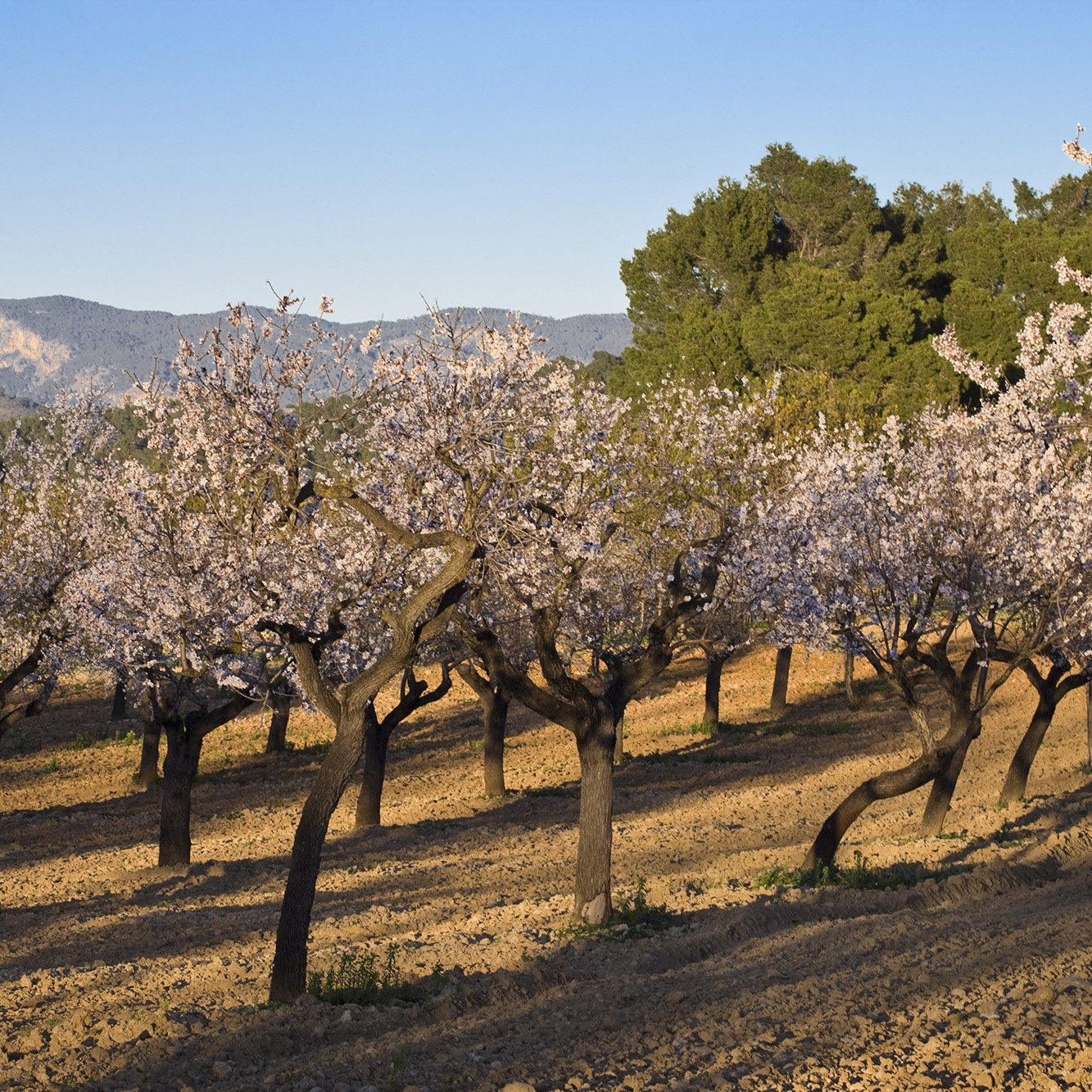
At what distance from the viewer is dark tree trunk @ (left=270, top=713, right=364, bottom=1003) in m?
10.8

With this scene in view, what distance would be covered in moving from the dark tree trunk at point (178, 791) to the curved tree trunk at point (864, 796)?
35.4 ft

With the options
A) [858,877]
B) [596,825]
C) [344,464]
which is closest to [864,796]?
[858,877]

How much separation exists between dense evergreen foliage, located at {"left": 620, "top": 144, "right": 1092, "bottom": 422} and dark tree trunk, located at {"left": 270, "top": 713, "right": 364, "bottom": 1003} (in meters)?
29.8

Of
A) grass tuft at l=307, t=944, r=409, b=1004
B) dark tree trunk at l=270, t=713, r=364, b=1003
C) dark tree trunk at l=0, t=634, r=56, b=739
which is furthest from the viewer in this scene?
dark tree trunk at l=0, t=634, r=56, b=739

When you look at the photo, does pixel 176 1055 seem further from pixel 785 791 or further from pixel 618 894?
pixel 785 791

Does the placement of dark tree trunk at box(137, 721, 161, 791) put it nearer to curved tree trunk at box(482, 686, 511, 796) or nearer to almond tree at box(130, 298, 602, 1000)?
curved tree trunk at box(482, 686, 511, 796)

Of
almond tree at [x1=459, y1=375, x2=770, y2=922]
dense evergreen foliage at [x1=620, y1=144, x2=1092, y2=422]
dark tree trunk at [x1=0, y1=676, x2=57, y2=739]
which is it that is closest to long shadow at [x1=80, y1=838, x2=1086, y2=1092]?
almond tree at [x1=459, y1=375, x2=770, y2=922]

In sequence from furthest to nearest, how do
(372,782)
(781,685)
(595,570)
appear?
(781,685) < (372,782) < (595,570)

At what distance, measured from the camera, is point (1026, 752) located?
21.5 metres

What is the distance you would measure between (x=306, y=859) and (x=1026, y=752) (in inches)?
600

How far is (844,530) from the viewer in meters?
17.6

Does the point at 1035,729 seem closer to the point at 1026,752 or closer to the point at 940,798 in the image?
the point at 1026,752

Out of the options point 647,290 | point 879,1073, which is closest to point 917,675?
point 879,1073

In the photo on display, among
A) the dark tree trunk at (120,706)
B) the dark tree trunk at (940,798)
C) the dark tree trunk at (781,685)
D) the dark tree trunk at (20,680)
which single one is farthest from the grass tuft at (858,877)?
the dark tree trunk at (120,706)
